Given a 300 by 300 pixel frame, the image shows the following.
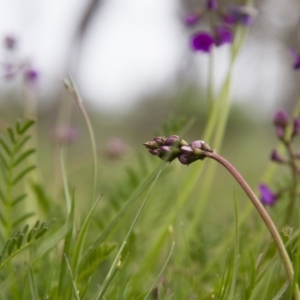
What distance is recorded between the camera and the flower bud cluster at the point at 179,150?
38cm

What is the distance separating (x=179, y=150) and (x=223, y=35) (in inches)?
15.9

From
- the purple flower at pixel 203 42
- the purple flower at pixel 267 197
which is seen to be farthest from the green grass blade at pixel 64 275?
the purple flower at pixel 203 42

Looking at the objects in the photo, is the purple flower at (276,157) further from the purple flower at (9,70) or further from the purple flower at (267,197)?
the purple flower at (9,70)

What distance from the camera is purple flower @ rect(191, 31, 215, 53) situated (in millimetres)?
739

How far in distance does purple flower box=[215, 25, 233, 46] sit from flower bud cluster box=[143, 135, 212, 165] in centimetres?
37

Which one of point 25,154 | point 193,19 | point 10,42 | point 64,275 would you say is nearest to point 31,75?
point 10,42

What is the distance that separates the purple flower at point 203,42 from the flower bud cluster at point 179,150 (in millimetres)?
370

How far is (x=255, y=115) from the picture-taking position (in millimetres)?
8297

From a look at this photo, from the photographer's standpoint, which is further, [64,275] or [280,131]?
[280,131]

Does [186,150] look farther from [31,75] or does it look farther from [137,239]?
[31,75]

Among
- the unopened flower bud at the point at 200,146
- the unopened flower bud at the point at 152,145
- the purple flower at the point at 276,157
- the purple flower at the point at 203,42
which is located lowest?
the purple flower at the point at 276,157

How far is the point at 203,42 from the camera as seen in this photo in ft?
2.43

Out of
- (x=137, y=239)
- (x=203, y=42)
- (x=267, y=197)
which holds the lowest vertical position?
(x=137, y=239)

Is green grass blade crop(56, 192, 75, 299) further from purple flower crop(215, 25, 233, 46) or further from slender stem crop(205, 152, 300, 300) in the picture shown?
purple flower crop(215, 25, 233, 46)
